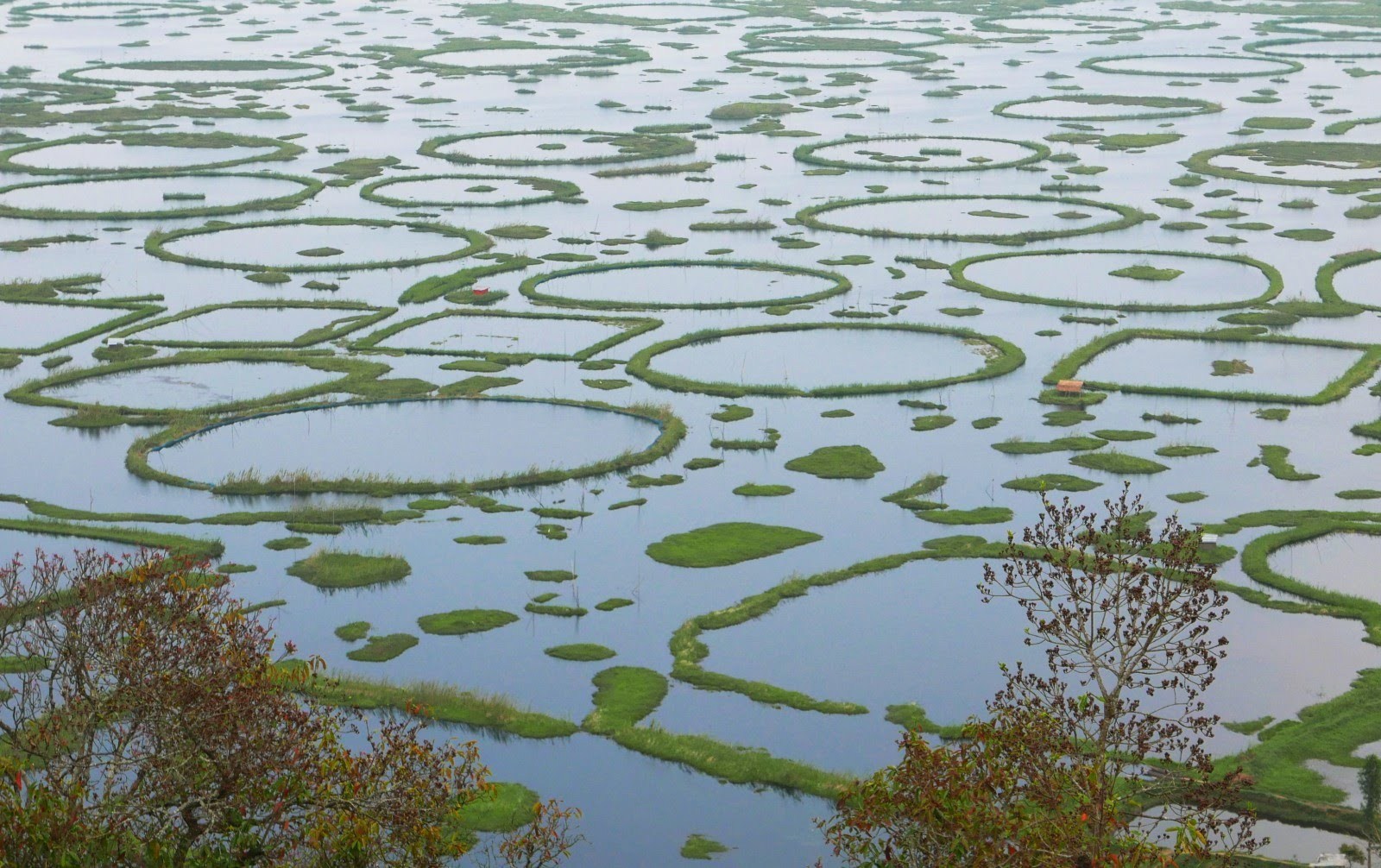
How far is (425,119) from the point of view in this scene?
79.8 m

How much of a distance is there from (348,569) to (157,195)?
37.2 metres

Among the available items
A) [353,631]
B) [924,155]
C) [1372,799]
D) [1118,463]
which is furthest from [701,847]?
[924,155]

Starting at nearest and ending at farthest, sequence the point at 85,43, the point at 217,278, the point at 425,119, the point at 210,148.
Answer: the point at 217,278 → the point at 210,148 → the point at 425,119 → the point at 85,43

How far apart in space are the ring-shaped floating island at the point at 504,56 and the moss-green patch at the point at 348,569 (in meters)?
69.1

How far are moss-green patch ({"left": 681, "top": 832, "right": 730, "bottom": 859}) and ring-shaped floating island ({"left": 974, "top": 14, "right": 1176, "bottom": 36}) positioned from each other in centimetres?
9849

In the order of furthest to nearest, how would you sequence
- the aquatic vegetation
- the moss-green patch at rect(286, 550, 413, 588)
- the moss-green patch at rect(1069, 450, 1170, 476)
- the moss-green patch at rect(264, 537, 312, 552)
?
the moss-green patch at rect(1069, 450, 1170, 476)
the moss-green patch at rect(264, 537, 312, 552)
the moss-green patch at rect(286, 550, 413, 588)
the aquatic vegetation

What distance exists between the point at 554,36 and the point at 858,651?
9157 cm

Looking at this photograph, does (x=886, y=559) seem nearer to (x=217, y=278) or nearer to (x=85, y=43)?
(x=217, y=278)

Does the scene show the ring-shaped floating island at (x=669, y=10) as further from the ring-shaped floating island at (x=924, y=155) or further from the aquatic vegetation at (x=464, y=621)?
the aquatic vegetation at (x=464, y=621)

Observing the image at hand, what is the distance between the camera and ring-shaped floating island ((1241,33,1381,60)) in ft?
327

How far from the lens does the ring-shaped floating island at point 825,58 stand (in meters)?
98.3

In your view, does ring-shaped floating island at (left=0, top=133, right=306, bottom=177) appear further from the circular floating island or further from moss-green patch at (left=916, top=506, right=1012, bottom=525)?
moss-green patch at (left=916, top=506, right=1012, bottom=525)

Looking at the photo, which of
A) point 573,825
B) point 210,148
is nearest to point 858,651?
point 573,825

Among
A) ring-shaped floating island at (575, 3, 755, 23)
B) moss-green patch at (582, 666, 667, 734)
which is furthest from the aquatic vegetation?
ring-shaped floating island at (575, 3, 755, 23)
